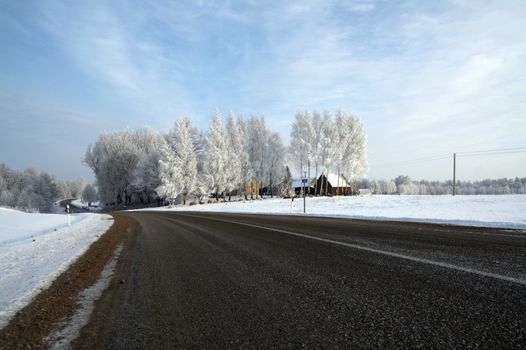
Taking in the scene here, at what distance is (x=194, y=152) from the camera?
5228 cm

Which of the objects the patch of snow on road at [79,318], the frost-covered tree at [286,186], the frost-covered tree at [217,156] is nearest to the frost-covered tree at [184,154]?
the frost-covered tree at [217,156]

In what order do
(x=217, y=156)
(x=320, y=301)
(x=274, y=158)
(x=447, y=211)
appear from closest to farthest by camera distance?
(x=320, y=301), (x=447, y=211), (x=217, y=156), (x=274, y=158)

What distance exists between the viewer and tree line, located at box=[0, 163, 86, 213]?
2904 inches

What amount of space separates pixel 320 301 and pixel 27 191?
101 metres

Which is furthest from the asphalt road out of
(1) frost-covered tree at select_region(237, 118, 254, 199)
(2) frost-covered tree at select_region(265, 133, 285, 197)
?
(2) frost-covered tree at select_region(265, 133, 285, 197)

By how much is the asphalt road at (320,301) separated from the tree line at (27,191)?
211 ft

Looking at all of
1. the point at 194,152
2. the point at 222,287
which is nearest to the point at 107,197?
the point at 194,152

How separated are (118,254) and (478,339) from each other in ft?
21.6

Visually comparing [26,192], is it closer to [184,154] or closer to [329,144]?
[184,154]

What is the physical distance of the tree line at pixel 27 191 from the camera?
242 ft

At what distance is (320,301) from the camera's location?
3.25 m

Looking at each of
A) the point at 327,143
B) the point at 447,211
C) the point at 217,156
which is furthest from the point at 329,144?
the point at 447,211

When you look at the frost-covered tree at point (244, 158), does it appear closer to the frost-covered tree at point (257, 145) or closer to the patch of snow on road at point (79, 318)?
the frost-covered tree at point (257, 145)

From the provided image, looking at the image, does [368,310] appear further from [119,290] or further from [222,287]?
[119,290]
